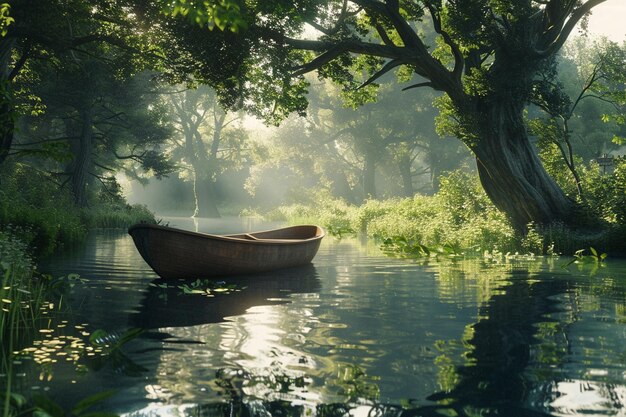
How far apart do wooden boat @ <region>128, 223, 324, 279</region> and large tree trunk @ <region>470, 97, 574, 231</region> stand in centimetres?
852

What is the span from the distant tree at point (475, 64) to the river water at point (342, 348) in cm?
781

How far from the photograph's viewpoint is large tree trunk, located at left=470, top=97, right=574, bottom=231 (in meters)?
20.8

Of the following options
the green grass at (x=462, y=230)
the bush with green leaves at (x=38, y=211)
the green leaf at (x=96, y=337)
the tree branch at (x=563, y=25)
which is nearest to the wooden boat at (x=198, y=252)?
the bush with green leaves at (x=38, y=211)

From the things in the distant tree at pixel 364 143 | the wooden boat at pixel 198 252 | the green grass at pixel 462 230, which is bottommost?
the wooden boat at pixel 198 252

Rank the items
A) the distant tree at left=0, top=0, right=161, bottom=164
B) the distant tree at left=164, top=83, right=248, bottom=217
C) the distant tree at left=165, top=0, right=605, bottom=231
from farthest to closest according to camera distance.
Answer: the distant tree at left=164, top=83, right=248, bottom=217, the distant tree at left=165, top=0, right=605, bottom=231, the distant tree at left=0, top=0, right=161, bottom=164

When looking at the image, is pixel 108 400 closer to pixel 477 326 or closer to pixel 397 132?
pixel 477 326

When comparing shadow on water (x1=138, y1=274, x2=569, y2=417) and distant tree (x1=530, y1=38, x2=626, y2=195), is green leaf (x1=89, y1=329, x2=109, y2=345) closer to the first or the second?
shadow on water (x1=138, y1=274, x2=569, y2=417)

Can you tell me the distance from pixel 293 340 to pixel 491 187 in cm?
1594

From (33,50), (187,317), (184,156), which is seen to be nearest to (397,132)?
(184,156)

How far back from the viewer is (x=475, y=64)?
71.5 feet

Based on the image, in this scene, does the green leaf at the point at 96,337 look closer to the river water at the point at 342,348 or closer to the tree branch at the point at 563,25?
the river water at the point at 342,348

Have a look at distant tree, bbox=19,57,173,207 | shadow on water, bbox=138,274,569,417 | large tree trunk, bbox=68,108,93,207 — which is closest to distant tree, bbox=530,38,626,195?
shadow on water, bbox=138,274,569,417

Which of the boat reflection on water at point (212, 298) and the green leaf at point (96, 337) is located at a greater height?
the boat reflection on water at point (212, 298)

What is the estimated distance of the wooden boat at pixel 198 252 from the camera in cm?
1330
